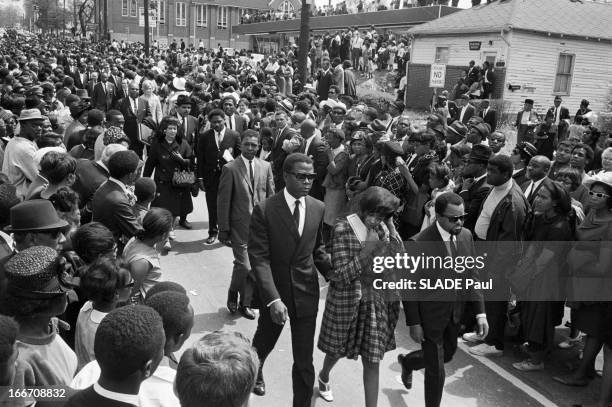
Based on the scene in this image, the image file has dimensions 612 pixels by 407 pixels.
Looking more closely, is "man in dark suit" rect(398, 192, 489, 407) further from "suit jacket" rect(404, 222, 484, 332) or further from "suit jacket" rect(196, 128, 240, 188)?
"suit jacket" rect(196, 128, 240, 188)

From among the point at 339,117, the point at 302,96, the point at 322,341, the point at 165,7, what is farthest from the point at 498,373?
the point at 165,7

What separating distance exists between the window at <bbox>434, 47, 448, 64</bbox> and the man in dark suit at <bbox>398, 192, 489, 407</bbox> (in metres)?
21.9

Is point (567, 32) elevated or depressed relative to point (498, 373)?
elevated

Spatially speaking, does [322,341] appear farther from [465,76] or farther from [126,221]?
[465,76]

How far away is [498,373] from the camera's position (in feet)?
17.7

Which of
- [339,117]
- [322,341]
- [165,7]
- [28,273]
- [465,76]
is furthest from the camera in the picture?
[165,7]

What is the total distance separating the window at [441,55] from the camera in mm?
24870

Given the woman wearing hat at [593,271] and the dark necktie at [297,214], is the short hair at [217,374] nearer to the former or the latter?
the dark necktie at [297,214]

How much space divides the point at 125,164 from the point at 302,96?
7762mm

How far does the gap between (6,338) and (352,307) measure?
101 inches

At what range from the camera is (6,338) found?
231 centimetres

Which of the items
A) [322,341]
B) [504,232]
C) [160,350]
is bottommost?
[322,341]

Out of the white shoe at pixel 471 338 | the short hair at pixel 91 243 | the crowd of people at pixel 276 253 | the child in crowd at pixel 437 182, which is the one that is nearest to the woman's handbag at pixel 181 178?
the crowd of people at pixel 276 253

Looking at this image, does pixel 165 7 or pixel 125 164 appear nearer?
pixel 125 164
